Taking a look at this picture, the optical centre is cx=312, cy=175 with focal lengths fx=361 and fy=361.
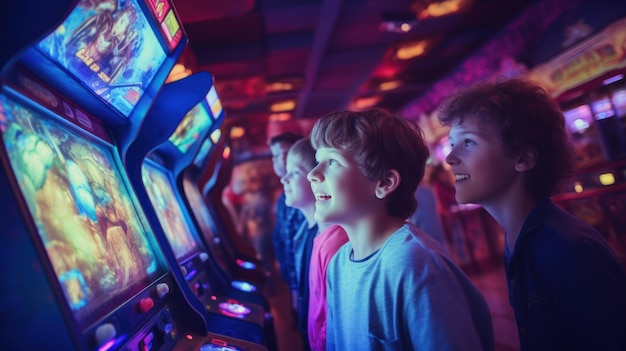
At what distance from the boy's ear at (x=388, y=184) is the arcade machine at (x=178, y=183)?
703 mm

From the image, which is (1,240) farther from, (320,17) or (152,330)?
(320,17)

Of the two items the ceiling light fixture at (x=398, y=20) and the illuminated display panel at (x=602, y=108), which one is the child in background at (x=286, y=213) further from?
the illuminated display panel at (x=602, y=108)

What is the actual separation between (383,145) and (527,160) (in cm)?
53

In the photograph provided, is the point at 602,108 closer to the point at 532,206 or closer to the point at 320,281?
the point at 532,206

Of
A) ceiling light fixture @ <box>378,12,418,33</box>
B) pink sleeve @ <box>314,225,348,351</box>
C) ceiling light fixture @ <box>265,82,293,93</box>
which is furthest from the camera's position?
ceiling light fixture @ <box>265,82,293,93</box>

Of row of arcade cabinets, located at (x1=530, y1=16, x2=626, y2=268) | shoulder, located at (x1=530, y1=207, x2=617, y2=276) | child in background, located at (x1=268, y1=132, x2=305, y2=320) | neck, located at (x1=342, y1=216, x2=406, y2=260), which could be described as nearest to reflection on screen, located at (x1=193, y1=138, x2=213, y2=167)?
child in background, located at (x1=268, y1=132, x2=305, y2=320)

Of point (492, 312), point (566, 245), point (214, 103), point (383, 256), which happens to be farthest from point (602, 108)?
point (383, 256)

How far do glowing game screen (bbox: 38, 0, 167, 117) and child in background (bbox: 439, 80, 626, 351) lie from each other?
1.16m

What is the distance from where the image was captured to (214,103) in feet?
7.33

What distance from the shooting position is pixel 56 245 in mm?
822

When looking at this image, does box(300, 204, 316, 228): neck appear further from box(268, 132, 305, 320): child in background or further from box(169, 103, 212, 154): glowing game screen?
box(169, 103, 212, 154): glowing game screen

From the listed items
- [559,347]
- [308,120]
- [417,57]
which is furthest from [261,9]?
[308,120]

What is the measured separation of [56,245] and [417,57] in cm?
573

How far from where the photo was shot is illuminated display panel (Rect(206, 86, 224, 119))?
2136mm
